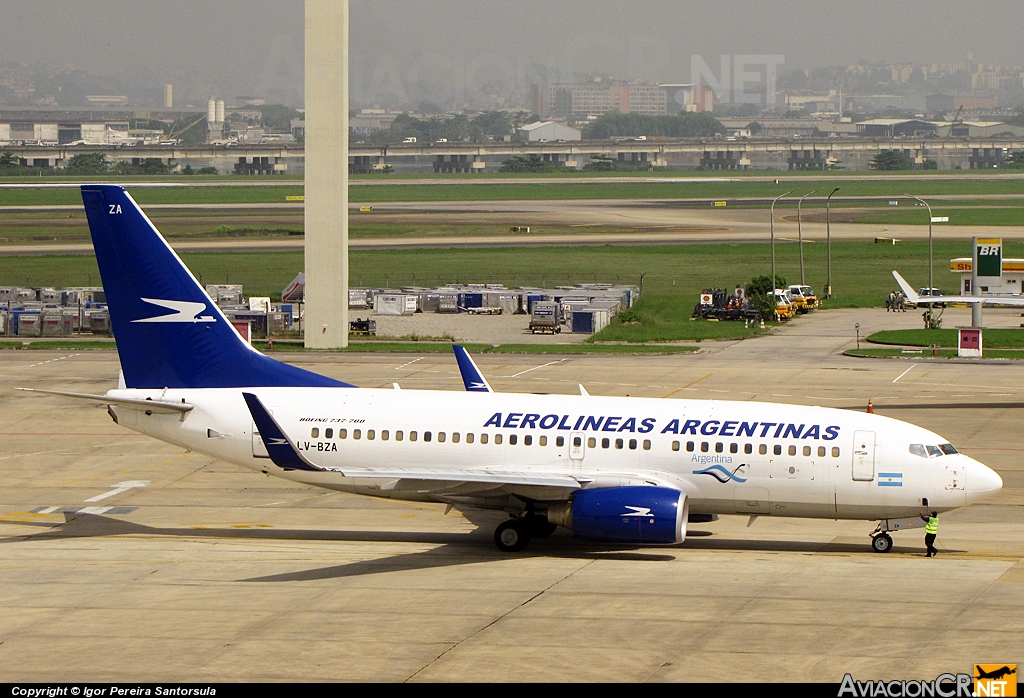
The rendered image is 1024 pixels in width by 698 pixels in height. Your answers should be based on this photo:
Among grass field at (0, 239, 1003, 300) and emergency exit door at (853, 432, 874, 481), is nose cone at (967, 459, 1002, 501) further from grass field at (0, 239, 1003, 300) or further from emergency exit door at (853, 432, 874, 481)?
grass field at (0, 239, 1003, 300)

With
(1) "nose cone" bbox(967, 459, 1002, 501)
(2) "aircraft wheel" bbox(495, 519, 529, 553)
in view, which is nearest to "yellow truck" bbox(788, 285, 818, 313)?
(1) "nose cone" bbox(967, 459, 1002, 501)

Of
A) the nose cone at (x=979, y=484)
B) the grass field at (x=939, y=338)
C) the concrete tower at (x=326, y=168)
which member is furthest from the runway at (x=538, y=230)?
the nose cone at (x=979, y=484)

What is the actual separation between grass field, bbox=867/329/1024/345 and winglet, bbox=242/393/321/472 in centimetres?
5614

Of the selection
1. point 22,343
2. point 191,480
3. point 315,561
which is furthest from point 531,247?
point 315,561

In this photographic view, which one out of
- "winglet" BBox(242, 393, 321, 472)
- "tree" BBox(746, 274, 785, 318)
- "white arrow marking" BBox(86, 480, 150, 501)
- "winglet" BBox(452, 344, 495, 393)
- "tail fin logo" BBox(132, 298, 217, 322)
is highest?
"tail fin logo" BBox(132, 298, 217, 322)

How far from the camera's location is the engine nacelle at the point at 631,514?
101ft

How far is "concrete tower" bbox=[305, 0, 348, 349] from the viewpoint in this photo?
75062 millimetres

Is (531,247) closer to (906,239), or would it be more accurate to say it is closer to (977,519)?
(906,239)

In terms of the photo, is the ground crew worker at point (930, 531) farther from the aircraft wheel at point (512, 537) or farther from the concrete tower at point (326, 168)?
the concrete tower at point (326, 168)

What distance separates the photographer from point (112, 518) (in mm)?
37188

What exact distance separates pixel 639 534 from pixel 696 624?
548 cm

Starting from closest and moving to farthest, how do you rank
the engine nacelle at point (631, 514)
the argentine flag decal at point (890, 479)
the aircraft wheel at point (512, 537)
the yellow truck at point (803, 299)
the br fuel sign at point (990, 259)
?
the engine nacelle at point (631, 514)
the argentine flag decal at point (890, 479)
the aircraft wheel at point (512, 537)
the br fuel sign at point (990, 259)
the yellow truck at point (803, 299)

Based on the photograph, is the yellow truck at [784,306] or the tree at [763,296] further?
the yellow truck at [784,306]

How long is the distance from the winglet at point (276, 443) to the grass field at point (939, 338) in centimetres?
5614
